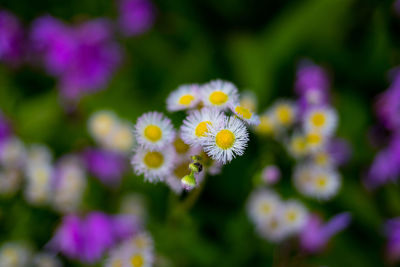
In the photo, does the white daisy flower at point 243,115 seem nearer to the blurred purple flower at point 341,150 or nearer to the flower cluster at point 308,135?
the flower cluster at point 308,135

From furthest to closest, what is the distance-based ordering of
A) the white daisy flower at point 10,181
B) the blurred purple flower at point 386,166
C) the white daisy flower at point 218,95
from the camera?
the blurred purple flower at point 386,166
the white daisy flower at point 10,181
the white daisy flower at point 218,95

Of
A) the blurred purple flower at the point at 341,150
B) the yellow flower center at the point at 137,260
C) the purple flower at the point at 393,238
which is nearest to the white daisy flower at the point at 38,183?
the yellow flower center at the point at 137,260

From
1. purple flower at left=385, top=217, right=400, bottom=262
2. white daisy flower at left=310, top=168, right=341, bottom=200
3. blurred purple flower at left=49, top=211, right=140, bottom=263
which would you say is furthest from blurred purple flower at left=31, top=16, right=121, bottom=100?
purple flower at left=385, top=217, right=400, bottom=262

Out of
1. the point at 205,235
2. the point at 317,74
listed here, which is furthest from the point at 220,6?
the point at 205,235

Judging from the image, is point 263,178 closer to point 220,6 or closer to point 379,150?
point 379,150

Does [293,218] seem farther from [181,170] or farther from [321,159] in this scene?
[181,170]

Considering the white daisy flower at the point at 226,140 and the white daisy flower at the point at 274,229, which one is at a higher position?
the white daisy flower at the point at 274,229
